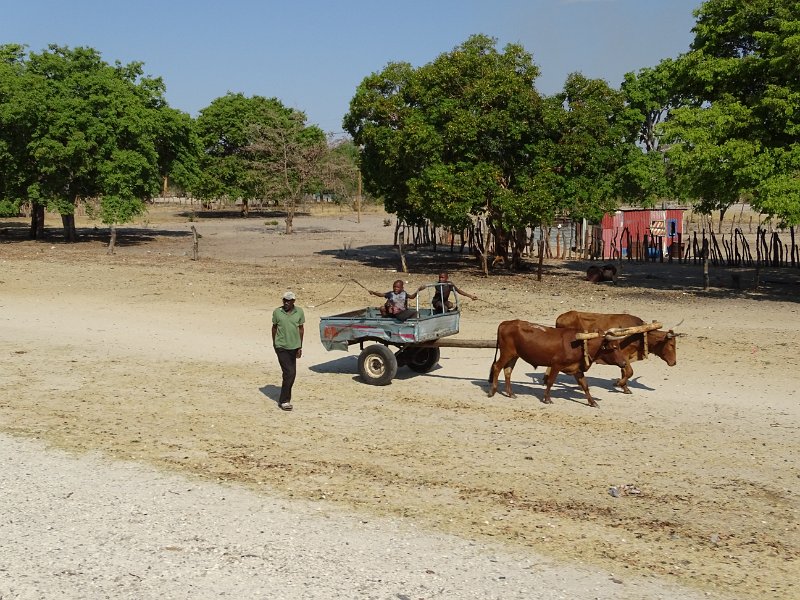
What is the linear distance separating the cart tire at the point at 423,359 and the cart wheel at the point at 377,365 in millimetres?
1077

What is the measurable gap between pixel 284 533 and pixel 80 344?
39.6ft

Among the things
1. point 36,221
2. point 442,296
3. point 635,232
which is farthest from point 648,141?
point 442,296

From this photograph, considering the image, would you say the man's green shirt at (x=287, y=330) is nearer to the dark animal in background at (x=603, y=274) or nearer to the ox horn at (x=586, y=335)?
the ox horn at (x=586, y=335)

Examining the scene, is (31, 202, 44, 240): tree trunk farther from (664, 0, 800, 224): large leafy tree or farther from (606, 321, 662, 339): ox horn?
(606, 321, 662, 339): ox horn

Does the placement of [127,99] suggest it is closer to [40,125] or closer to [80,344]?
[40,125]

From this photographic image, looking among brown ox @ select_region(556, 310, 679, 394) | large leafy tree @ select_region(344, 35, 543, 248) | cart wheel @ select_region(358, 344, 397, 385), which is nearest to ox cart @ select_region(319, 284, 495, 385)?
cart wheel @ select_region(358, 344, 397, 385)

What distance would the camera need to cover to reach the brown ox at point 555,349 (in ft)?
44.4

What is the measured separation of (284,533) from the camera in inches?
325

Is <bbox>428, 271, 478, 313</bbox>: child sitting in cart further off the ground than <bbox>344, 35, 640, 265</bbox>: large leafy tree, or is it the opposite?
<bbox>344, 35, 640, 265</bbox>: large leafy tree

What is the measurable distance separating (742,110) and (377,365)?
57.9 ft

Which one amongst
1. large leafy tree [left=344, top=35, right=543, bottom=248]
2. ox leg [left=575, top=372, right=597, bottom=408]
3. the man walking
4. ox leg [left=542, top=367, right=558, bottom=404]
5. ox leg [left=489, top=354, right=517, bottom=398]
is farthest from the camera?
large leafy tree [left=344, top=35, right=543, bottom=248]

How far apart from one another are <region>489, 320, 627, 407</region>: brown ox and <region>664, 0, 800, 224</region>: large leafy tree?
1304 cm

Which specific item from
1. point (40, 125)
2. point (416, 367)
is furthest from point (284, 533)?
point (40, 125)

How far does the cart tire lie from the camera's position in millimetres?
15945
